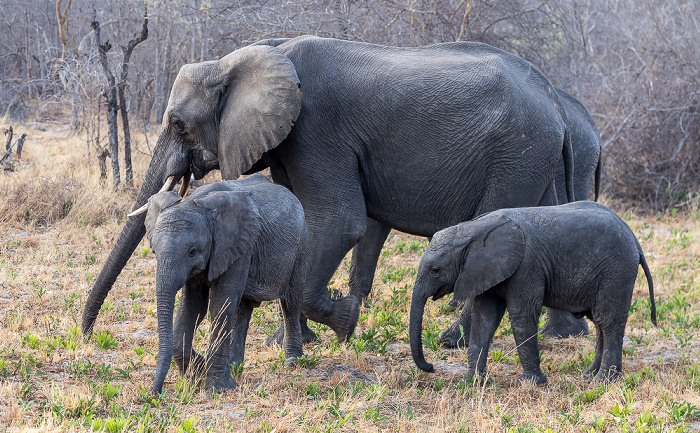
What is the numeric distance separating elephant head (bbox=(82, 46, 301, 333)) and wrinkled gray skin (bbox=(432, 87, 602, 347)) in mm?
1834

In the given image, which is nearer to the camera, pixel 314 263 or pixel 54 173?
pixel 314 263

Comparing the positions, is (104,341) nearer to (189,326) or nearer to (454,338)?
(189,326)

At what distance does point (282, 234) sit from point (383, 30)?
281 inches

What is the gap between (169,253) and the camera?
13.9 feet

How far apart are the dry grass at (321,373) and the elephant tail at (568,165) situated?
3.94 feet

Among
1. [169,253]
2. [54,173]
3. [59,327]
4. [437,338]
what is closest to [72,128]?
[54,173]

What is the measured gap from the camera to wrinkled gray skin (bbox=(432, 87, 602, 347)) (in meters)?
6.29

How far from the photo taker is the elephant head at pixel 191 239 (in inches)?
167

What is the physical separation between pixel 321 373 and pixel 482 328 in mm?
1108

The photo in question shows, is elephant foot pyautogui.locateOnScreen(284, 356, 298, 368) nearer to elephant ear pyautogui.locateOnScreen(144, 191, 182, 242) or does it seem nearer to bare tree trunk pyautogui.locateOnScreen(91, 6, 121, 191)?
elephant ear pyautogui.locateOnScreen(144, 191, 182, 242)

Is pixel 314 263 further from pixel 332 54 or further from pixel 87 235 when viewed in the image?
pixel 87 235

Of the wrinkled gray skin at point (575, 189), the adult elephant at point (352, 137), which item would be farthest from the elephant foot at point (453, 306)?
the adult elephant at point (352, 137)

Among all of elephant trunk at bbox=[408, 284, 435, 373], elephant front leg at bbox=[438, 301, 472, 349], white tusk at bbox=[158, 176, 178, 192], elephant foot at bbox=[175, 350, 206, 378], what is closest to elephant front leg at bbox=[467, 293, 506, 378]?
elephant trunk at bbox=[408, 284, 435, 373]

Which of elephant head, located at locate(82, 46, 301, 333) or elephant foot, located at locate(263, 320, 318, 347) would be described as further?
elephant foot, located at locate(263, 320, 318, 347)
